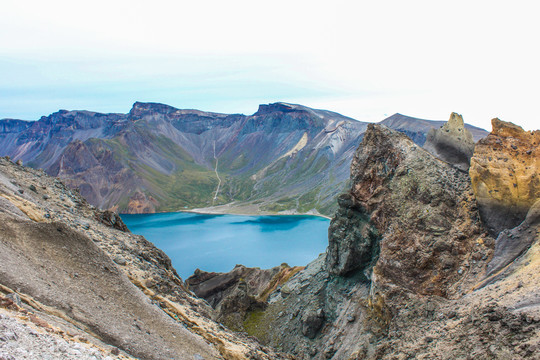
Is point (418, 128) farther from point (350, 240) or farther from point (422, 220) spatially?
point (422, 220)

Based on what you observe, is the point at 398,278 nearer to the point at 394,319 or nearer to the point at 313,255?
the point at 394,319

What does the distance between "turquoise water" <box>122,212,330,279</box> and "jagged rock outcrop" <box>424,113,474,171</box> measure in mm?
54099

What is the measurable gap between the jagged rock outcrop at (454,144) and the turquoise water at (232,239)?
54.1 metres

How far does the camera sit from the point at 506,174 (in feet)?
65.5

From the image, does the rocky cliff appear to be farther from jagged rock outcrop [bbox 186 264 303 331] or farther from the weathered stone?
jagged rock outcrop [bbox 186 264 303 331]

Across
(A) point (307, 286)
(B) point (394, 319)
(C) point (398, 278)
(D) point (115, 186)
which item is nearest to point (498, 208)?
(C) point (398, 278)

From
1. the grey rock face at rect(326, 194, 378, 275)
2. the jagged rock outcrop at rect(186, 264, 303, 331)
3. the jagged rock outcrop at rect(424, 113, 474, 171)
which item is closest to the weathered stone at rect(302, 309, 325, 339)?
the grey rock face at rect(326, 194, 378, 275)

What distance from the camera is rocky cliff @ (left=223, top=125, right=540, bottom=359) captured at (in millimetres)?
13945

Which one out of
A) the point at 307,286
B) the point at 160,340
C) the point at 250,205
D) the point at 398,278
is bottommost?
the point at 250,205

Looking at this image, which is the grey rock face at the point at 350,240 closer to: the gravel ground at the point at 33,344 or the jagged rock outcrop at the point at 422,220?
the jagged rock outcrop at the point at 422,220

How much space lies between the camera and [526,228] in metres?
17.6

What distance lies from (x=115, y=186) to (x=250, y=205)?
242 ft

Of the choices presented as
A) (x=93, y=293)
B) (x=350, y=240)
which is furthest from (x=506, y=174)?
(x=93, y=293)

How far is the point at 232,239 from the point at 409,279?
8546cm
